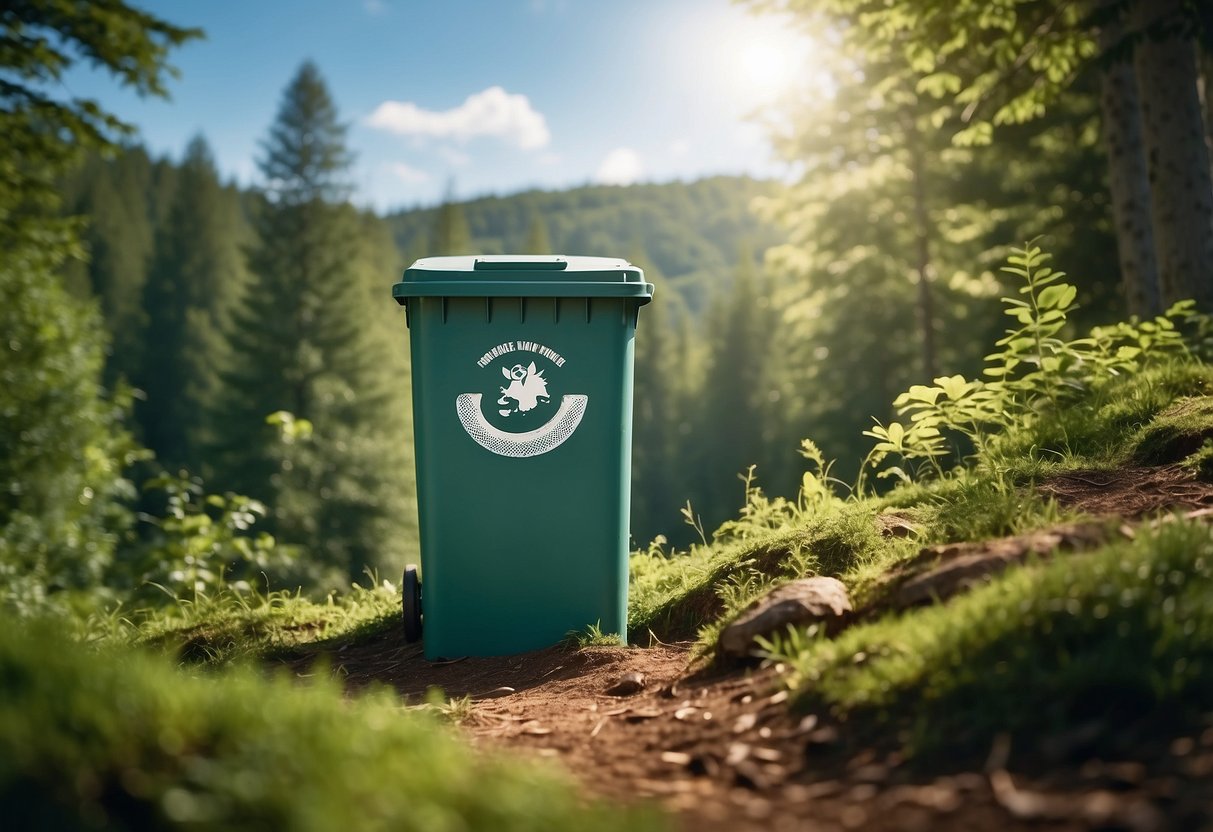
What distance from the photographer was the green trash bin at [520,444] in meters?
4.14

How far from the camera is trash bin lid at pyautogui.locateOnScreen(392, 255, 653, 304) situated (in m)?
4.09

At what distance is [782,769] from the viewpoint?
221cm

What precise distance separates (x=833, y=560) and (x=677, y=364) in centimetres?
6143

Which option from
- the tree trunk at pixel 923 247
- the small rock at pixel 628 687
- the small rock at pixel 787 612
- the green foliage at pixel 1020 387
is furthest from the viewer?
the tree trunk at pixel 923 247

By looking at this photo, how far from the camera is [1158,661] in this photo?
7.10 ft

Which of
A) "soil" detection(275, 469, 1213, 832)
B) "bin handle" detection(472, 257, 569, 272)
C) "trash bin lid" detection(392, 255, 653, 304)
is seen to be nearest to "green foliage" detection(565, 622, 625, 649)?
"soil" detection(275, 469, 1213, 832)

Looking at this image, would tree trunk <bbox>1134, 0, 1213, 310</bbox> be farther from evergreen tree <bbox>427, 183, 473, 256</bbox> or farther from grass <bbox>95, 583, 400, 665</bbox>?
evergreen tree <bbox>427, 183, 473, 256</bbox>

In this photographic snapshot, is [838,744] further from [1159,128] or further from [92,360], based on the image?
[92,360]

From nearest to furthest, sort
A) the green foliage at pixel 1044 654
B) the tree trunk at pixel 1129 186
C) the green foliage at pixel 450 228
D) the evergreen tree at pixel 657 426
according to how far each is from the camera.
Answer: the green foliage at pixel 1044 654, the tree trunk at pixel 1129 186, the green foliage at pixel 450 228, the evergreen tree at pixel 657 426

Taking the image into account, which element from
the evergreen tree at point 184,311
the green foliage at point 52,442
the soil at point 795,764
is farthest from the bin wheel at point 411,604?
the evergreen tree at point 184,311

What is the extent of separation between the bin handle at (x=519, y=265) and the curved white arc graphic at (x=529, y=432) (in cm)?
54

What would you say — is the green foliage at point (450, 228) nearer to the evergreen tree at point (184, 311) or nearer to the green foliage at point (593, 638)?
the evergreen tree at point (184, 311)

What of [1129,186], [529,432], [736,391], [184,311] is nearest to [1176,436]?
[529,432]

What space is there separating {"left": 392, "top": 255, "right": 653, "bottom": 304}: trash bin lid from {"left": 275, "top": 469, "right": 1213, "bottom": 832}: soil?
1.54 meters
